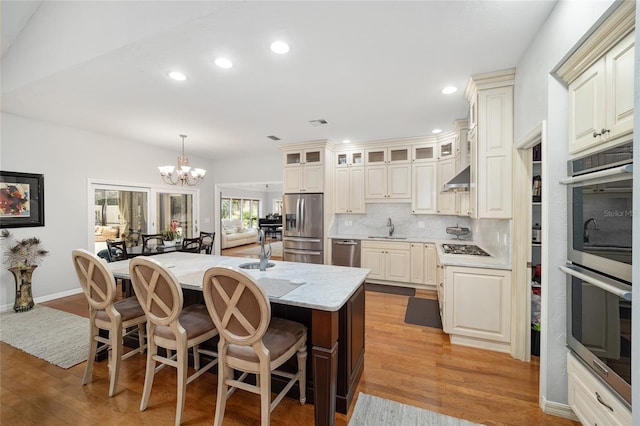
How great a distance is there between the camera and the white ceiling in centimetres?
183

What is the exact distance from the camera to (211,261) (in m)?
2.75

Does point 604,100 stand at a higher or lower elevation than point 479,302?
higher

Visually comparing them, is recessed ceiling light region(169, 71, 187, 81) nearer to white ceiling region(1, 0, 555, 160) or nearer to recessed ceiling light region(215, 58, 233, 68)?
white ceiling region(1, 0, 555, 160)

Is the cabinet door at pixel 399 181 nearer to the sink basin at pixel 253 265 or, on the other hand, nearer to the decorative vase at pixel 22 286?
the sink basin at pixel 253 265

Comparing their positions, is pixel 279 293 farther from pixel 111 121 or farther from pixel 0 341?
pixel 111 121

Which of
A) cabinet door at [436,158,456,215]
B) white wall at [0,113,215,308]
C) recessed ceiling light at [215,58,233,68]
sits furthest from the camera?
cabinet door at [436,158,456,215]

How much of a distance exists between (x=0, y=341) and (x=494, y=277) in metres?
5.15

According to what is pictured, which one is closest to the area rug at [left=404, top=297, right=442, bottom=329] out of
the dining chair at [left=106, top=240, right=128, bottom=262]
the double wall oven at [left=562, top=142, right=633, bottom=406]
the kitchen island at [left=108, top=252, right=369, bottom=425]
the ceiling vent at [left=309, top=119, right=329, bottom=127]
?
the kitchen island at [left=108, top=252, right=369, bottom=425]

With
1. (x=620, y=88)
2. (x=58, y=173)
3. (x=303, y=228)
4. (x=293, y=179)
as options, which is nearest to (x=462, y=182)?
(x=620, y=88)

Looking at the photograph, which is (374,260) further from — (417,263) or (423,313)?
(423,313)

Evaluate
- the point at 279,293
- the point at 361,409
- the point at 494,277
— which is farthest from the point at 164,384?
the point at 494,277

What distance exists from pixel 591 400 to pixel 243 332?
1930 millimetres

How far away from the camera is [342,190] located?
536 cm

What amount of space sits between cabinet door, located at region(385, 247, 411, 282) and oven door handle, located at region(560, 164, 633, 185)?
10.4 ft
